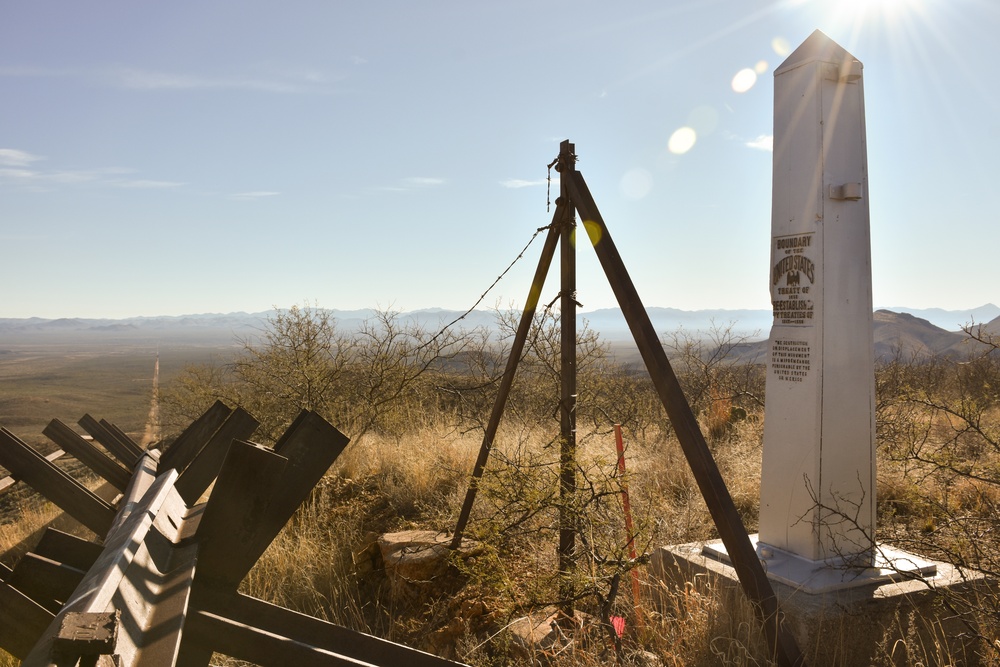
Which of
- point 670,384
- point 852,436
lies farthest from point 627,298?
point 852,436

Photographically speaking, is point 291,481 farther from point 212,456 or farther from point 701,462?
point 701,462

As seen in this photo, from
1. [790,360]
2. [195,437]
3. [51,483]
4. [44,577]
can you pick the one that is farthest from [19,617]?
[790,360]

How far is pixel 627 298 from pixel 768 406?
1.43 meters

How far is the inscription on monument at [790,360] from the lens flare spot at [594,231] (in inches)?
57.9

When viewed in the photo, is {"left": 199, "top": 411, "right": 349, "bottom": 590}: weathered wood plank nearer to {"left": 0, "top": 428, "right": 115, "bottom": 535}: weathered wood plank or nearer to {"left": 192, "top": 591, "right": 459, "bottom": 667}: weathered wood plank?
{"left": 192, "top": 591, "right": 459, "bottom": 667}: weathered wood plank

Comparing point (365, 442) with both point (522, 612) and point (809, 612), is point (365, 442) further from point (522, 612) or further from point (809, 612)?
point (809, 612)

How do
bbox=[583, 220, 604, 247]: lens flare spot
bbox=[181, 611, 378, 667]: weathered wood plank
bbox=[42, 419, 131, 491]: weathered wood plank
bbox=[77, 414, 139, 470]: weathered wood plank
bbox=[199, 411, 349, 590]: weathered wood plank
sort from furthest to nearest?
bbox=[77, 414, 139, 470]: weathered wood plank → bbox=[42, 419, 131, 491]: weathered wood plank → bbox=[583, 220, 604, 247]: lens flare spot → bbox=[199, 411, 349, 590]: weathered wood plank → bbox=[181, 611, 378, 667]: weathered wood plank

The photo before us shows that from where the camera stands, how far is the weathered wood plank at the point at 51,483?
146 inches

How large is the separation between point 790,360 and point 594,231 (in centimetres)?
157

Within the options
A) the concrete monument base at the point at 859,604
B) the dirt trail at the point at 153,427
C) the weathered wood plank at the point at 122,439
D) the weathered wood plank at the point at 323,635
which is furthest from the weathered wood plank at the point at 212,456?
the dirt trail at the point at 153,427

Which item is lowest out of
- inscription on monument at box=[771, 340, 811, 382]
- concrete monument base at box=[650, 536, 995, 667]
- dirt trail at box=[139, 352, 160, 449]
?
dirt trail at box=[139, 352, 160, 449]

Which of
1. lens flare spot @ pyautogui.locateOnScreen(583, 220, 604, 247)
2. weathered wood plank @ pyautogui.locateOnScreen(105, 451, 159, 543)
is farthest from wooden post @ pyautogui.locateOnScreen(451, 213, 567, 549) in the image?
weathered wood plank @ pyautogui.locateOnScreen(105, 451, 159, 543)

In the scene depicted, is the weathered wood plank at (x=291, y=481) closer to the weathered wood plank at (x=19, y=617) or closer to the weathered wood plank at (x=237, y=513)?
the weathered wood plank at (x=237, y=513)

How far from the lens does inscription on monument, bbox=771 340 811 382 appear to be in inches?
169
